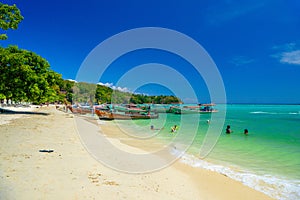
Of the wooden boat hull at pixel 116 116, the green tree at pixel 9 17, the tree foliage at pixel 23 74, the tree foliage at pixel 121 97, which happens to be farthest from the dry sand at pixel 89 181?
the tree foliage at pixel 121 97

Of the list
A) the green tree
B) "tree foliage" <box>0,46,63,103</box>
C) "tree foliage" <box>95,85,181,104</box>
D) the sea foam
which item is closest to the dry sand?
the sea foam

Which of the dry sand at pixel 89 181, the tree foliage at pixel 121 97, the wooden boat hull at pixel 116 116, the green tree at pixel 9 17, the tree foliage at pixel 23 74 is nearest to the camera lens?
the dry sand at pixel 89 181

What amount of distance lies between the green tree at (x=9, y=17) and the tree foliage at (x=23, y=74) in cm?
954

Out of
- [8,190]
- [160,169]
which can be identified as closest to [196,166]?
[160,169]

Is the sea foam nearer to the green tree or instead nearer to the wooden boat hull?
the green tree

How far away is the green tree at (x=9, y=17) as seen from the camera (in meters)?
9.75

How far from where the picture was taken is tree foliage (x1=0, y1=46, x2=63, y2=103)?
18.9 metres

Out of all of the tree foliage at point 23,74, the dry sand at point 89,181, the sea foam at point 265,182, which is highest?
the tree foliage at point 23,74

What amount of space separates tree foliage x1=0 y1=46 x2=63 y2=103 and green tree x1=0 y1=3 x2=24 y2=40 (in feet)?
31.3

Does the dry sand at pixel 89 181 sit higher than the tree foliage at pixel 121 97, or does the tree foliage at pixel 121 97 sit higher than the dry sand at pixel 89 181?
Result: the tree foliage at pixel 121 97

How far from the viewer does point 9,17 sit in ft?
32.8

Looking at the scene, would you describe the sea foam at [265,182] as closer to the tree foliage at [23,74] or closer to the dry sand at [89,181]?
the dry sand at [89,181]

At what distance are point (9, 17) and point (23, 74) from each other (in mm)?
11755

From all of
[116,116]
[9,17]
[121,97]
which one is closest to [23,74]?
[9,17]
